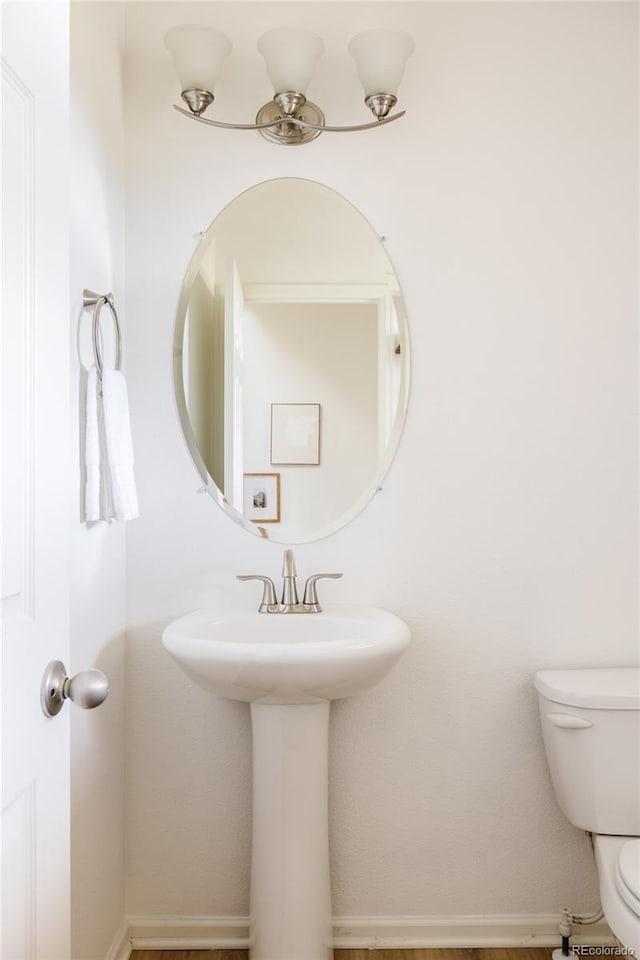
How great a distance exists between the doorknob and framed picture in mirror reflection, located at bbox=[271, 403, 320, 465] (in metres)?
1.16

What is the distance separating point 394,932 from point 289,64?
85.5 inches

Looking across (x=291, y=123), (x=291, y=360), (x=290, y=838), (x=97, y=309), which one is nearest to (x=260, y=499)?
(x=291, y=360)

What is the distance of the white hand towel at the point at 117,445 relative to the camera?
1608 millimetres

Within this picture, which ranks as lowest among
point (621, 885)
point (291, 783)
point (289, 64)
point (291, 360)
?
point (621, 885)

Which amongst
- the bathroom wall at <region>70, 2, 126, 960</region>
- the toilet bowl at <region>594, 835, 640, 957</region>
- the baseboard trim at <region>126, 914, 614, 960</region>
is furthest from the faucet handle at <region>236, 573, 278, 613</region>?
the toilet bowl at <region>594, 835, 640, 957</region>

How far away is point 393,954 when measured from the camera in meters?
1.92

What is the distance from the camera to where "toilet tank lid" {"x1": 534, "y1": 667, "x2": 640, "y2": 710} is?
1.75 meters

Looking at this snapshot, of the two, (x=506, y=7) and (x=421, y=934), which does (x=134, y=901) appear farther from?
(x=506, y=7)

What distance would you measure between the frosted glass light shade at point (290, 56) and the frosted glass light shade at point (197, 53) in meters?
0.10

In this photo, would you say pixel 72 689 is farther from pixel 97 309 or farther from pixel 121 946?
pixel 121 946

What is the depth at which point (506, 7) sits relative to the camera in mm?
1958

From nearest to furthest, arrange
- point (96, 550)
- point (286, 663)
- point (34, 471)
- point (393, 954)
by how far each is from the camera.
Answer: point (34, 471) → point (286, 663) → point (96, 550) → point (393, 954)

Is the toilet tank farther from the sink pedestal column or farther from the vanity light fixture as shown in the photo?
the vanity light fixture

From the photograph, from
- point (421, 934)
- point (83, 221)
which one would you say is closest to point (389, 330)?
point (83, 221)
